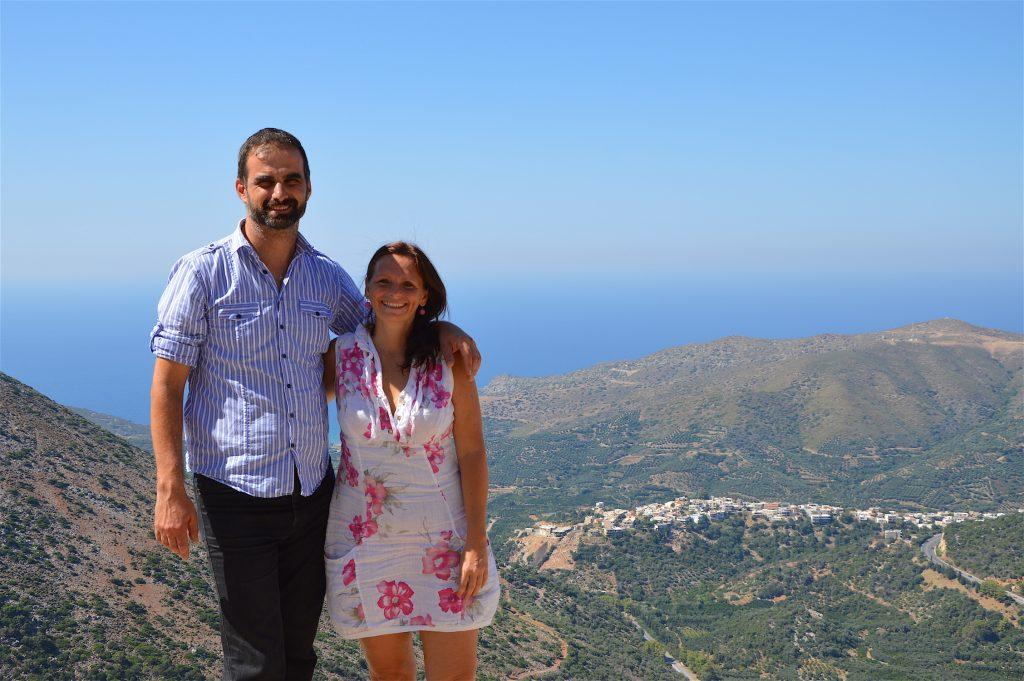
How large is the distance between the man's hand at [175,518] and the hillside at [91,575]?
9920mm

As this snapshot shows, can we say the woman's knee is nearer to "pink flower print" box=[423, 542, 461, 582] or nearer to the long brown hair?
"pink flower print" box=[423, 542, 461, 582]

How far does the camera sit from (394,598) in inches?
131

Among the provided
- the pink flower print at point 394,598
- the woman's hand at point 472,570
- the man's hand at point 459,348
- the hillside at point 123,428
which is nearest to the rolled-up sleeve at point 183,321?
the man's hand at point 459,348

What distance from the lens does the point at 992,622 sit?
29906mm

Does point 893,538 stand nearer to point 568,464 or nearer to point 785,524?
point 785,524

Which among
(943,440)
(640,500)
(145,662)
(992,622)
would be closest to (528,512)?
(640,500)

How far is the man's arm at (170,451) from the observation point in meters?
3.06

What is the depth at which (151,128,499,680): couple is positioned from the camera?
3.12m

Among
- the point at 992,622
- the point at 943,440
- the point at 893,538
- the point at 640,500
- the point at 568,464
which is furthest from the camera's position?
the point at 568,464

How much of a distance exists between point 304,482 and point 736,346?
386 ft

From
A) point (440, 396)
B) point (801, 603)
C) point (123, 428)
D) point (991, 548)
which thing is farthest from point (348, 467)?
point (123, 428)

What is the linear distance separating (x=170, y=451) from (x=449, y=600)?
1.22 metres

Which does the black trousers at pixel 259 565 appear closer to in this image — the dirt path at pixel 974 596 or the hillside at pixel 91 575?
the hillside at pixel 91 575

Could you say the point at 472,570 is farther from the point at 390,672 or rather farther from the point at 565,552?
the point at 565,552
